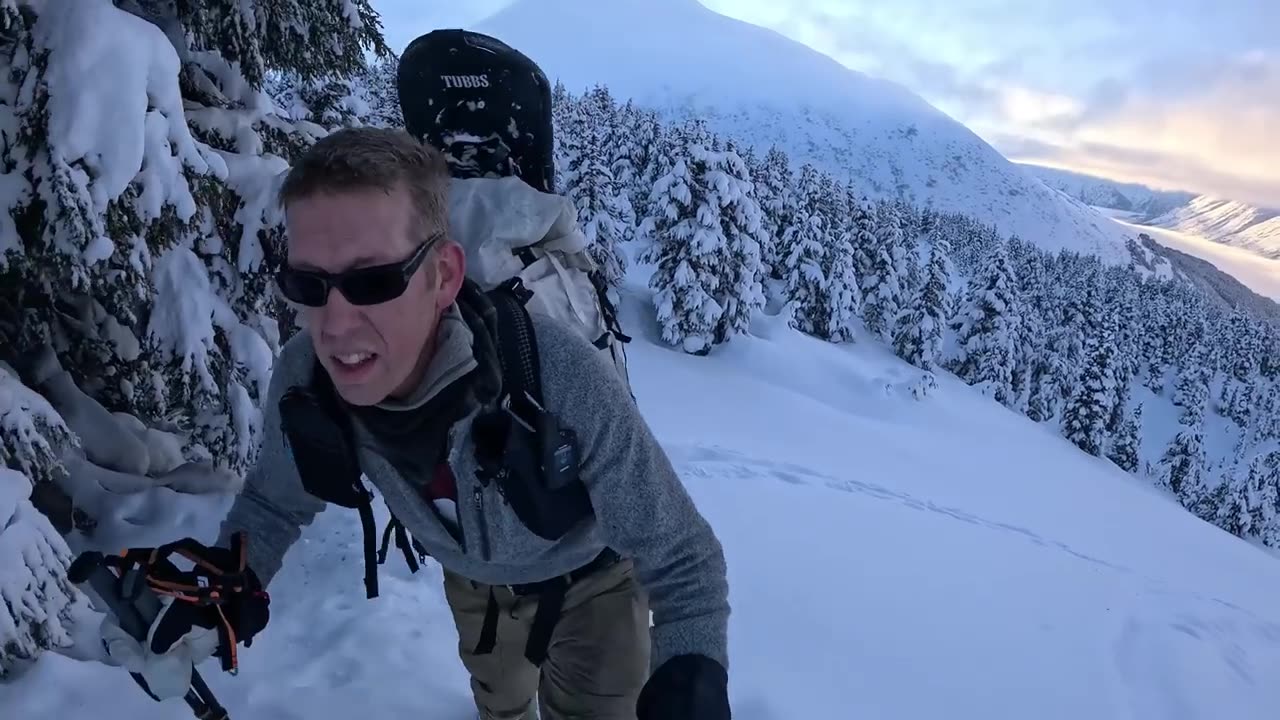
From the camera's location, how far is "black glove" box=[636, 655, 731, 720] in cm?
153

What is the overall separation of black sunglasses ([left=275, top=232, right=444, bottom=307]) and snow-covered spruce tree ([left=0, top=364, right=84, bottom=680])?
2.53 m

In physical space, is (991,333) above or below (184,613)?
below

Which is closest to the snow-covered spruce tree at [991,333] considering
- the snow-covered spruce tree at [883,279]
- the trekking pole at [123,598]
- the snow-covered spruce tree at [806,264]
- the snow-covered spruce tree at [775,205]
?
the snow-covered spruce tree at [883,279]

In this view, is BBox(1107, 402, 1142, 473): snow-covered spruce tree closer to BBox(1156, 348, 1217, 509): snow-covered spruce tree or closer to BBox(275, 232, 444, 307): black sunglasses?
BBox(1156, 348, 1217, 509): snow-covered spruce tree

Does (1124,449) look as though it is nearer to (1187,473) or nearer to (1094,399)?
(1187,473)

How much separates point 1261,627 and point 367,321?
9.76 m

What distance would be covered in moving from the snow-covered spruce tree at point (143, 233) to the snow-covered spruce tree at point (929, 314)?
3671 centimetres

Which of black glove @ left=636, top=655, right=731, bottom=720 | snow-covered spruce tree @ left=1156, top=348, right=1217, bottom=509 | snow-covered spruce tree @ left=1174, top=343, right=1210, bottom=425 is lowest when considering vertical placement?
snow-covered spruce tree @ left=1156, top=348, right=1217, bottom=509

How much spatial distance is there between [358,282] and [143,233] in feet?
9.19

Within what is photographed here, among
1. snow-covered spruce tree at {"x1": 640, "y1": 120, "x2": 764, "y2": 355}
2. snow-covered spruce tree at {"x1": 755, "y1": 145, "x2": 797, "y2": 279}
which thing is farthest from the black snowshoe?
snow-covered spruce tree at {"x1": 755, "y1": 145, "x2": 797, "y2": 279}

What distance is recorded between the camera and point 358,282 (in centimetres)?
153

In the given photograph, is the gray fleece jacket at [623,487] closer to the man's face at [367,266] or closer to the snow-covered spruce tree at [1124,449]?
the man's face at [367,266]

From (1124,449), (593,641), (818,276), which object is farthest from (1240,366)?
(593,641)

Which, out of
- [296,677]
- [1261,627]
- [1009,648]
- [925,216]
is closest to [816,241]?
[1261,627]
